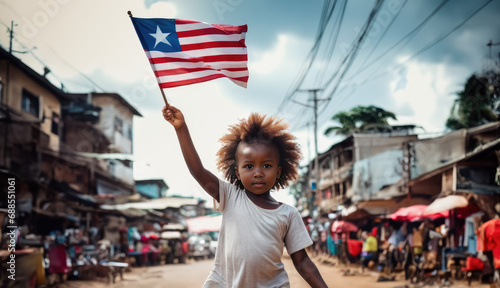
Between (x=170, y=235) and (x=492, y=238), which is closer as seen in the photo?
(x=492, y=238)

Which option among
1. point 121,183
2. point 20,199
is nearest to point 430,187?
point 20,199

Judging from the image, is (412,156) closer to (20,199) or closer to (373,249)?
(373,249)

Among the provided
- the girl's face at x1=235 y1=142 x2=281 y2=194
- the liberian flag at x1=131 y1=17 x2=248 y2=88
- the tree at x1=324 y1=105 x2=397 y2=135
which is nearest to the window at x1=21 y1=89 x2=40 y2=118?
the liberian flag at x1=131 y1=17 x2=248 y2=88

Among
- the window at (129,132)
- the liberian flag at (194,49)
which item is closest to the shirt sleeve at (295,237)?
the liberian flag at (194,49)

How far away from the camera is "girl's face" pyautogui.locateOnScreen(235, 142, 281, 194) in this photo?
3.08m

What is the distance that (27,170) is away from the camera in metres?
19.1

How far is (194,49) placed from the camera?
386 cm

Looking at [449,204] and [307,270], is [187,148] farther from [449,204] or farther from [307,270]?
[449,204]

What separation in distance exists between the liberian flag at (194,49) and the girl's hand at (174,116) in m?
0.74

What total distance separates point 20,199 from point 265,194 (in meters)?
14.0

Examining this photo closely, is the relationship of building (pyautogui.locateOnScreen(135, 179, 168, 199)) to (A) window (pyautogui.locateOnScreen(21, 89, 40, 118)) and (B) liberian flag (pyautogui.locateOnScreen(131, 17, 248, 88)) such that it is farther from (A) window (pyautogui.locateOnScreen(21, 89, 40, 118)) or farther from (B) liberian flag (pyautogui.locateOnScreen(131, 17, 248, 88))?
(B) liberian flag (pyautogui.locateOnScreen(131, 17, 248, 88))

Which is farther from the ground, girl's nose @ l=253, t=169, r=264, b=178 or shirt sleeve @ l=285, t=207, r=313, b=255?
girl's nose @ l=253, t=169, r=264, b=178

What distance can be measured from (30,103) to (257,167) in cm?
Result: 2092

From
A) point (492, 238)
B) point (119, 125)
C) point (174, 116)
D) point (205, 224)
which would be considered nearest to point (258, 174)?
point (174, 116)
